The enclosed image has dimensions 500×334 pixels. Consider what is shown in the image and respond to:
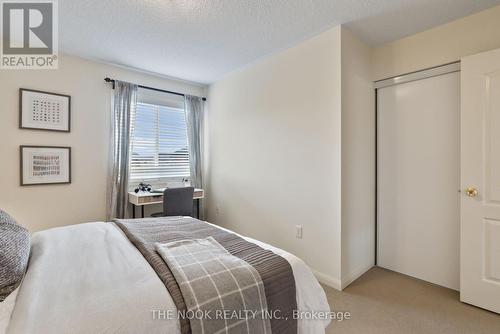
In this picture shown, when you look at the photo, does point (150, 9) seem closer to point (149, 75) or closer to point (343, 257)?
point (149, 75)

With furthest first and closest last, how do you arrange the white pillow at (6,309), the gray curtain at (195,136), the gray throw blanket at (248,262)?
1. the gray curtain at (195,136)
2. the gray throw blanket at (248,262)
3. the white pillow at (6,309)

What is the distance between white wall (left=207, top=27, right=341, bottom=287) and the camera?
233 centimetres

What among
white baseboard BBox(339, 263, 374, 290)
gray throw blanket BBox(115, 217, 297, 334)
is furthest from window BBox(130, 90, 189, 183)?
white baseboard BBox(339, 263, 374, 290)

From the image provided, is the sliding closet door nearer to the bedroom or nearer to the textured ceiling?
the bedroom

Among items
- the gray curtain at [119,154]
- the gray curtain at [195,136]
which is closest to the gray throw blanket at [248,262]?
the gray curtain at [119,154]

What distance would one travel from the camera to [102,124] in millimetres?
3115

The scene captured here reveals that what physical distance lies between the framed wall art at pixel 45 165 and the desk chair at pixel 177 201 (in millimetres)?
1174

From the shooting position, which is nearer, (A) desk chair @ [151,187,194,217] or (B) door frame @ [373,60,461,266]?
(B) door frame @ [373,60,461,266]

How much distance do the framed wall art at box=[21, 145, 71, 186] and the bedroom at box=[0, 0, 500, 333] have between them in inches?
0.7

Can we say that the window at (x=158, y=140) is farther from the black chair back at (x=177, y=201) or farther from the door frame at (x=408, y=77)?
the door frame at (x=408, y=77)

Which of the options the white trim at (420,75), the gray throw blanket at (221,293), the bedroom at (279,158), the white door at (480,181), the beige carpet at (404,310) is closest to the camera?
the gray throw blanket at (221,293)

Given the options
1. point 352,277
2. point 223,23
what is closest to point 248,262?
point 352,277

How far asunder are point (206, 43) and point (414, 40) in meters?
2.11

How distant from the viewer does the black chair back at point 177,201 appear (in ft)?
9.67
